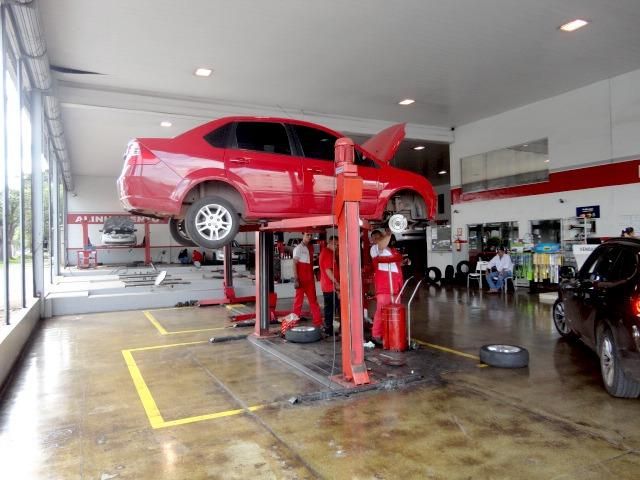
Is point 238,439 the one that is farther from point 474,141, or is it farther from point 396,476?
point 474,141

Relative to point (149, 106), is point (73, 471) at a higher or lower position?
lower

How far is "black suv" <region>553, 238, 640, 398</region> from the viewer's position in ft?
11.9

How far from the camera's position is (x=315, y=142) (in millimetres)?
5488

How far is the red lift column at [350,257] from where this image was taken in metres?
4.31

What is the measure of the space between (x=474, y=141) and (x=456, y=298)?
207 inches

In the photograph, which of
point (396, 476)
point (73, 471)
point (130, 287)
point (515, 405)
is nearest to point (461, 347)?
point (515, 405)

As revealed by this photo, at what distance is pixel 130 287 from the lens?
36.1 feet

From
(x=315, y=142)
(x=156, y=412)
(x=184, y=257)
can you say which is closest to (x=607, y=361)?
(x=315, y=142)

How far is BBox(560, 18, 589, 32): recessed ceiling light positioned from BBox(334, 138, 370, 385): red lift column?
5.24 m

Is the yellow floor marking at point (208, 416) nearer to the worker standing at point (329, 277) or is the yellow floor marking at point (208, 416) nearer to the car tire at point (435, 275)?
the worker standing at point (329, 277)

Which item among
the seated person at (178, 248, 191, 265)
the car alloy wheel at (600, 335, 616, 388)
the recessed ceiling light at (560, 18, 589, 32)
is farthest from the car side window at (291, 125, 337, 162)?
the seated person at (178, 248, 191, 265)

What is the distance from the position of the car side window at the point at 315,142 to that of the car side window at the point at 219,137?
80 cm

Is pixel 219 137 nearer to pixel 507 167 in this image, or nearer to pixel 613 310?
pixel 613 310

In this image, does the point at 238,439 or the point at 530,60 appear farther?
the point at 530,60
